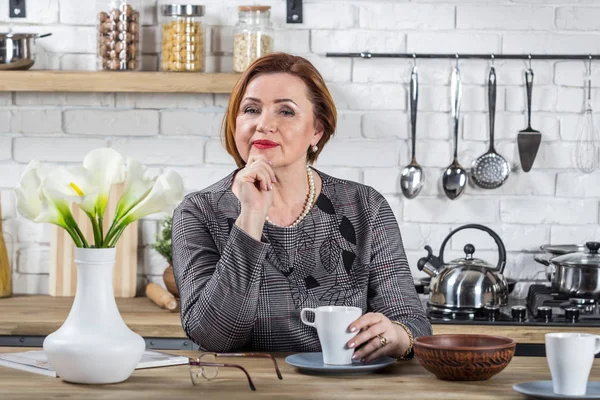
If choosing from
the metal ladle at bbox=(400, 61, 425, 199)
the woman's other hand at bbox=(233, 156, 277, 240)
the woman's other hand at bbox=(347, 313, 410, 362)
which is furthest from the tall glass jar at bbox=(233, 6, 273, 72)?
the woman's other hand at bbox=(347, 313, 410, 362)

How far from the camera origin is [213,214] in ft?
7.65

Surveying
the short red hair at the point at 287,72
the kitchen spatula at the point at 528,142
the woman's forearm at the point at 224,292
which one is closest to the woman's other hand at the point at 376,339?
the woman's forearm at the point at 224,292

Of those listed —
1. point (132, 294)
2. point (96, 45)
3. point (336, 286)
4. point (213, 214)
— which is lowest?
point (132, 294)

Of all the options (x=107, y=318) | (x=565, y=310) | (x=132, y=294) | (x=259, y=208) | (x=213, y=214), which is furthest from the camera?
(x=132, y=294)

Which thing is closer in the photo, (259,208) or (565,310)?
(259,208)

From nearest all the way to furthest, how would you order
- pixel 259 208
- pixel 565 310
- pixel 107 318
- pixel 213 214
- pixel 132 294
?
pixel 107 318 → pixel 259 208 → pixel 213 214 → pixel 565 310 → pixel 132 294

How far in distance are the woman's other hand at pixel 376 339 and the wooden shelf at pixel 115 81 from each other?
1602mm

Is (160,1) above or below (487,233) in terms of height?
above

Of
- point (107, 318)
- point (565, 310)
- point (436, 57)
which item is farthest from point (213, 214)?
point (436, 57)

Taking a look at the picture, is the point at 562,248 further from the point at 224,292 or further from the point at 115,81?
the point at 224,292

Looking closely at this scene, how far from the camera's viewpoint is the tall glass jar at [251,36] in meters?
3.48

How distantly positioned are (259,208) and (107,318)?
1.72 ft

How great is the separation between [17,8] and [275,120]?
1688 mm

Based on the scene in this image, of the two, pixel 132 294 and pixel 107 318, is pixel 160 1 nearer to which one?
pixel 132 294
